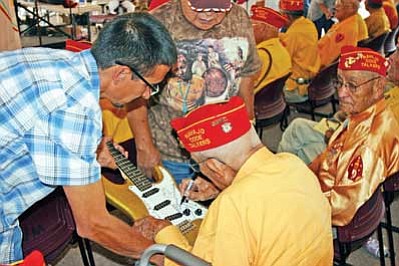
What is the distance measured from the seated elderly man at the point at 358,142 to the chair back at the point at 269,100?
126 centimetres

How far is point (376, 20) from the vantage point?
4996mm

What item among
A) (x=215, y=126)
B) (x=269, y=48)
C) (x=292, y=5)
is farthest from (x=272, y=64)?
(x=215, y=126)

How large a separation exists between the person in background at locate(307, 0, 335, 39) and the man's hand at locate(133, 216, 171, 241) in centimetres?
421

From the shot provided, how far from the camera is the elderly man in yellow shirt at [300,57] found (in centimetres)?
428

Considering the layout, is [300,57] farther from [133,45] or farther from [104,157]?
[133,45]

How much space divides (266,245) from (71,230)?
934mm

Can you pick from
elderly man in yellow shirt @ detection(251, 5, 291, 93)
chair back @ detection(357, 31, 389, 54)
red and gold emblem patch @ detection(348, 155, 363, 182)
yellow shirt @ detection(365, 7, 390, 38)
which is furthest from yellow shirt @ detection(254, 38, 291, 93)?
red and gold emblem patch @ detection(348, 155, 363, 182)

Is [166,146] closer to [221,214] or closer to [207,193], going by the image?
[207,193]

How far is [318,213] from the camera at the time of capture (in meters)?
1.37

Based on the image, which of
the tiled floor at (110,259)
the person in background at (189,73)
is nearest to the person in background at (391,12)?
the tiled floor at (110,259)

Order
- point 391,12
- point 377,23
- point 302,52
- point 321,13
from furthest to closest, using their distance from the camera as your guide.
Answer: point 321,13 → point 391,12 → point 377,23 → point 302,52

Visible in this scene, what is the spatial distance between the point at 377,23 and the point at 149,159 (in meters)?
3.42

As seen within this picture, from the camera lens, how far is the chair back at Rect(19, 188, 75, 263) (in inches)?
72.7

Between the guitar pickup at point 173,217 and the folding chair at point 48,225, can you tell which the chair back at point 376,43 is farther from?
the folding chair at point 48,225
